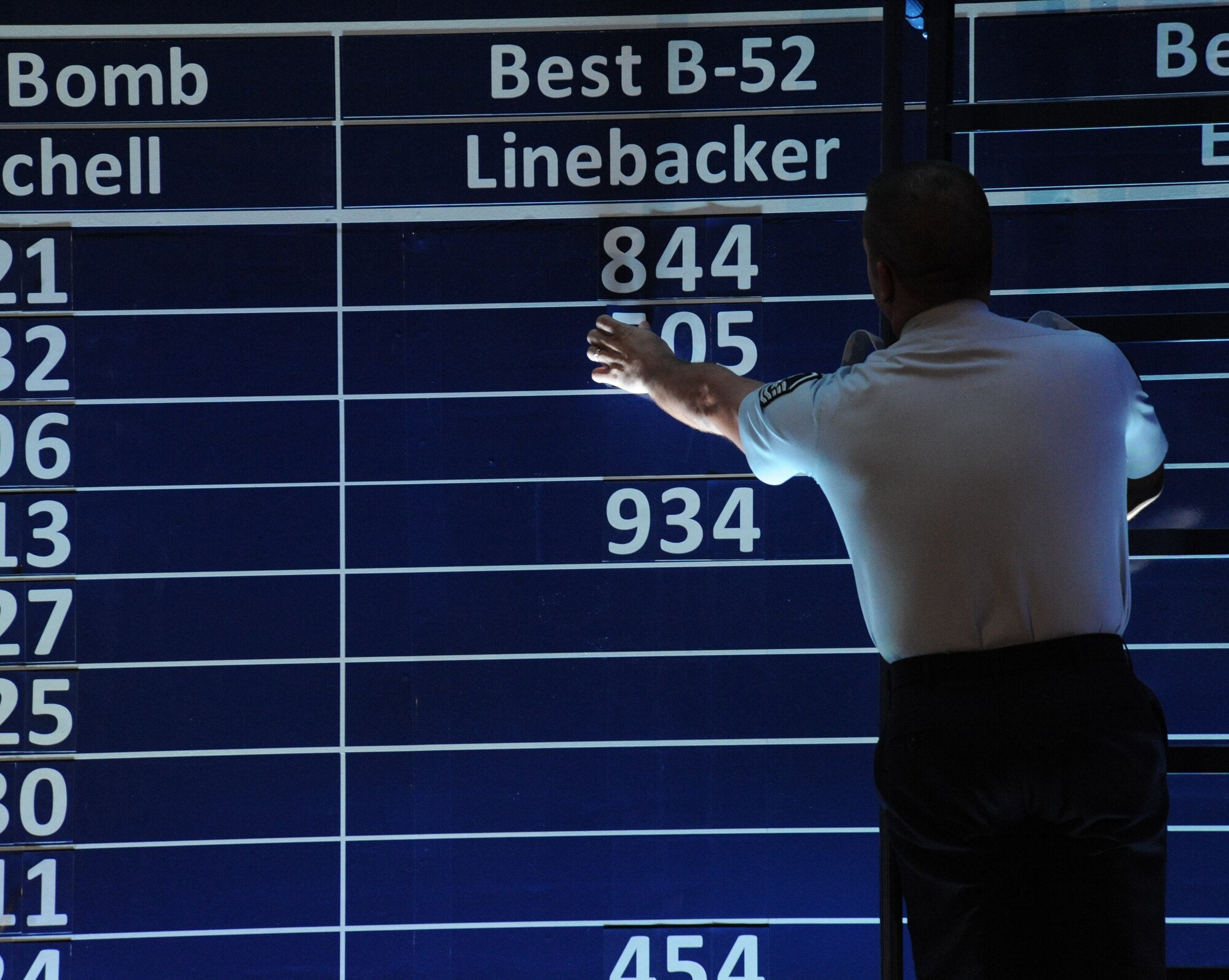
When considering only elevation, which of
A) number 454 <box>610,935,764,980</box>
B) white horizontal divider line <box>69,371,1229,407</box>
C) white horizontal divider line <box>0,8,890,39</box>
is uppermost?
white horizontal divider line <box>0,8,890,39</box>

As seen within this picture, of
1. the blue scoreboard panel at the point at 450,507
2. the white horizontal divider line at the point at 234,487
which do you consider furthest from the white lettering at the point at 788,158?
the white horizontal divider line at the point at 234,487

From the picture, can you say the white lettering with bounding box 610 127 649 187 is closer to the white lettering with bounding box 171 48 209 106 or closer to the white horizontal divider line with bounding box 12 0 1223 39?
the white horizontal divider line with bounding box 12 0 1223 39

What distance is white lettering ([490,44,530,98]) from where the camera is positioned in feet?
6.59

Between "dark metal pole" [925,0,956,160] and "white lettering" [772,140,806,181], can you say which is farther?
"white lettering" [772,140,806,181]

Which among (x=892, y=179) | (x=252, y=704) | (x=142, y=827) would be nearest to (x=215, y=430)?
(x=252, y=704)

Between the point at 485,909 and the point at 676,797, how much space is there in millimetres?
421

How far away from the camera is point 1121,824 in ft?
3.81

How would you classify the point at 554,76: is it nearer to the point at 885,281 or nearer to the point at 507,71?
the point at 507,71

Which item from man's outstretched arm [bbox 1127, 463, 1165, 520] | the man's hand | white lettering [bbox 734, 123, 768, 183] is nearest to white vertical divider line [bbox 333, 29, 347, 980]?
the man's hand

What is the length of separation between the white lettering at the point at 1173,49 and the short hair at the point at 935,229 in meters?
1.01

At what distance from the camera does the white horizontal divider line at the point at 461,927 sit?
2.04 m

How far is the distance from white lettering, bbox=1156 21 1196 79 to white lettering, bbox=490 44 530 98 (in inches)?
45.0

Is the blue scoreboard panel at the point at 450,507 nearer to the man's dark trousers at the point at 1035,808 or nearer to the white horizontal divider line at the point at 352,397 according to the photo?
the white horizontal divider line at the point at 352,397

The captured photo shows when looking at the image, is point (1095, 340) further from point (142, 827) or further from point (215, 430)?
point (142, 827)
